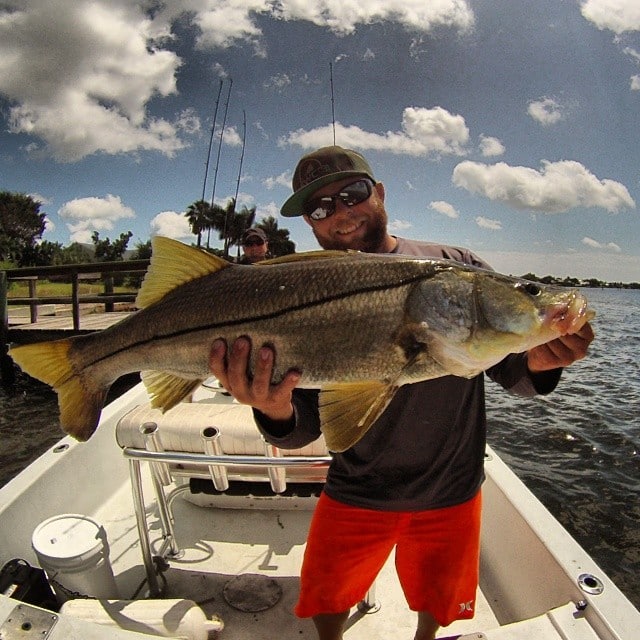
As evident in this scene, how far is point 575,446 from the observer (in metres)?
10.0

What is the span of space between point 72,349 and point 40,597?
1.76 metres

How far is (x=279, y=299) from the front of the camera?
1.86 m

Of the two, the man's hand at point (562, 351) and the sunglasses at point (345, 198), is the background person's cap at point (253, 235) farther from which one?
the man's hand at point (562, 351)

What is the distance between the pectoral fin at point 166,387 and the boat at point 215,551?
2.57 feet

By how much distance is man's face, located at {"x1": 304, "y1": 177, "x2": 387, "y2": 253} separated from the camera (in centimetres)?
259

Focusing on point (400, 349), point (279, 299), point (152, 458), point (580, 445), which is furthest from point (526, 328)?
point (580, 445)

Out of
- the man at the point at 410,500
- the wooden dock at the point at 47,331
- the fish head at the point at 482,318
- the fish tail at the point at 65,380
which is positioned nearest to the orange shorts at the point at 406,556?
the man at the point at 410,500

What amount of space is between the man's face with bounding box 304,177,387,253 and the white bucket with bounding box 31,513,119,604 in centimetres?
240

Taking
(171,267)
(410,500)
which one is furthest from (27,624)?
(410,500)

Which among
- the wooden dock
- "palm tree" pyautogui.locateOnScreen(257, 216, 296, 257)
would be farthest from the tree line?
the wooden dock

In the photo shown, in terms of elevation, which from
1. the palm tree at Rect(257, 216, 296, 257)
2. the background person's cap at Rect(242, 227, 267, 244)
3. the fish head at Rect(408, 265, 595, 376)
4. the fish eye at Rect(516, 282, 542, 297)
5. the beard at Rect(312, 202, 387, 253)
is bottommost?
the fish head at Rect(408, 265, 595, 376)

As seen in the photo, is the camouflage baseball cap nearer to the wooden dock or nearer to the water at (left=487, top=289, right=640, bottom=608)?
the water at (left=487, top=289, right=640, bottom=608)

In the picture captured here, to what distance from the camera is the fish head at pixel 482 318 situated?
5.67 feet

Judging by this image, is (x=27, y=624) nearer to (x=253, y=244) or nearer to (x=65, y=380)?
(x=65, y=380)
